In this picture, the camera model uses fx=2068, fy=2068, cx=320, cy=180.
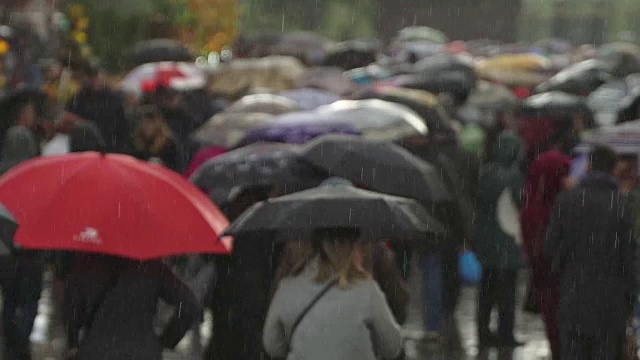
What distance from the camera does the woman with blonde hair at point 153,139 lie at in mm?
14602

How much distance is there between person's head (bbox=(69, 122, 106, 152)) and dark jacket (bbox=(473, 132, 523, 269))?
2.82m

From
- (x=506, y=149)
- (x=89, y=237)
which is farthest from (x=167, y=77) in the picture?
(x=89, y=237)

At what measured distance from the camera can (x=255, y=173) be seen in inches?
389

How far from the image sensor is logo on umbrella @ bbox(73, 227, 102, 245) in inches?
327

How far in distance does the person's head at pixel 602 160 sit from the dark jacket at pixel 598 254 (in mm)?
48

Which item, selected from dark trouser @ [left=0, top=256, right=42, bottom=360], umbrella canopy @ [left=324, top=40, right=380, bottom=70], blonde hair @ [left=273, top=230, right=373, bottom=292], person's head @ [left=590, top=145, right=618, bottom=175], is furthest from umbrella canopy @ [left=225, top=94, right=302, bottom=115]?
umbrella canopy @ [left=324, top=40, right=380, bottom=70]

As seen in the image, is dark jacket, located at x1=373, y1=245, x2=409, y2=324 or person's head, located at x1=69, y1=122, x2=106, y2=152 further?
person's head, located at x1=69, y1=122, x2=106, y2=152

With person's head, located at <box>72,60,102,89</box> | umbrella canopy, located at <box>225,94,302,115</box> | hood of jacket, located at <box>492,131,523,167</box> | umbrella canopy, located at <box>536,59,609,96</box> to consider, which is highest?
person's head, located at <box>72,60,102,89</box>

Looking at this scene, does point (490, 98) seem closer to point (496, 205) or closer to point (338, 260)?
point (496, 205)

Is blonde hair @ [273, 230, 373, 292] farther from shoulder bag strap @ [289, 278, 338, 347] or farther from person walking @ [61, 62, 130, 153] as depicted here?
person walking @ [61, 62, 130, 153]

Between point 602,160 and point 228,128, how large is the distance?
13.3 feet

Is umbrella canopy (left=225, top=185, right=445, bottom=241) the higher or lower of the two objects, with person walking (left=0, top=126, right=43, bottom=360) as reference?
higher

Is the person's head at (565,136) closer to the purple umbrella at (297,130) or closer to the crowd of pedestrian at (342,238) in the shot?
the crowd of pedestrian at (342,238)

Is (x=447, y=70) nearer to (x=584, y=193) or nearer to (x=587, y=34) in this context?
(x=584, y=193)
